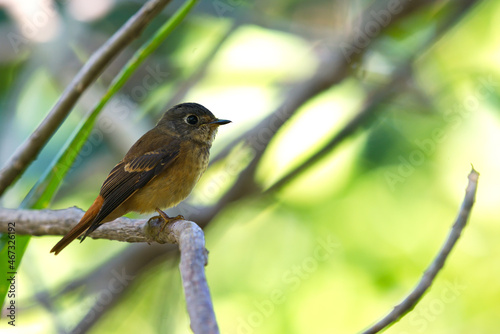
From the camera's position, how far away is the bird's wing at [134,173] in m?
3.44

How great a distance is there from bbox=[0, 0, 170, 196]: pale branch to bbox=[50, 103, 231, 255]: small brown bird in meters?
0.54

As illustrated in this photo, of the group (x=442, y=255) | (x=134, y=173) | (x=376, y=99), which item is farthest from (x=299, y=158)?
(x=442, y=255)

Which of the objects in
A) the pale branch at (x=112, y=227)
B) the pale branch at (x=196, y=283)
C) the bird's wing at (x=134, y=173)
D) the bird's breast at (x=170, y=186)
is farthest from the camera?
the bird's breast at (x=170, y=186)

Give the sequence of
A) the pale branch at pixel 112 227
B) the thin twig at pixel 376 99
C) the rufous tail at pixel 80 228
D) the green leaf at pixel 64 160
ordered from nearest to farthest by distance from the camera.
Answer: the pale branch at pixel 112 227
the green leaf at pixel 64 160
the rufous tail at pixel 80 228
the thin twig at pixel 376 99

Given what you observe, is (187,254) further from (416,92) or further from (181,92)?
(416,92)

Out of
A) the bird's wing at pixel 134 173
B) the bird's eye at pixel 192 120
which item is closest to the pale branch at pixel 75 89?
the bird's wing at pixel 134 173

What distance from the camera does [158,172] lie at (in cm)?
366

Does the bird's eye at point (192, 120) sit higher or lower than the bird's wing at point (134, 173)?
higher

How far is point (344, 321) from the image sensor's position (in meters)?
4.87

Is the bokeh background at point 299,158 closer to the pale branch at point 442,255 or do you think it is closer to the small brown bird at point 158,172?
the small brown bird at point 158,172

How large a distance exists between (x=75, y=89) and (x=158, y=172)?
38.8 inches

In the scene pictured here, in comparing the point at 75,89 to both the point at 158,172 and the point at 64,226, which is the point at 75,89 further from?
the point at 158,172

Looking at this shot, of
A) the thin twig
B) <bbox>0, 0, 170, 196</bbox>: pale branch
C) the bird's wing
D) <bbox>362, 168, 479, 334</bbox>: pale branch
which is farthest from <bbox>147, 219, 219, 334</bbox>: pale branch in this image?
the thin twig

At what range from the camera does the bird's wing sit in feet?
11.3
